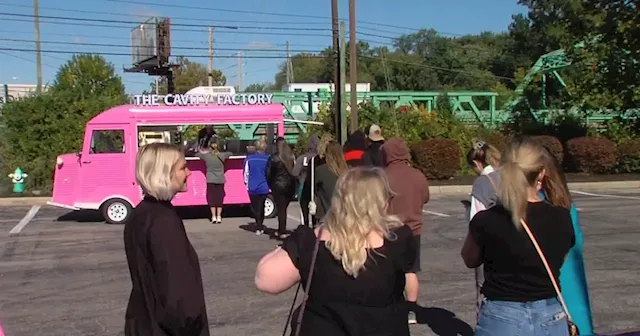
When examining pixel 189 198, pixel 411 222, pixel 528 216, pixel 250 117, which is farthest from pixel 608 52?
pixel 528 216

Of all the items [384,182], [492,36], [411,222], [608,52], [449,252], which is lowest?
[449,252]

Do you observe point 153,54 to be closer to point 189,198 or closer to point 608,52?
point 608,52

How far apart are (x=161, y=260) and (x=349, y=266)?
0.81 meters

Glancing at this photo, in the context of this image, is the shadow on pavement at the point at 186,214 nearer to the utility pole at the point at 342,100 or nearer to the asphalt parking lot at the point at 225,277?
the asphalt parking lot at the point at 225,277

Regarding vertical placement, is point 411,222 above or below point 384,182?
below

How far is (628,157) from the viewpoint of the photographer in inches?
955

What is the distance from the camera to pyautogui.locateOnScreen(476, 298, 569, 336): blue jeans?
3.38 metres

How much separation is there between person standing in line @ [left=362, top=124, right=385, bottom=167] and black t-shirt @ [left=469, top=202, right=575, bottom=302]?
12.9 ft

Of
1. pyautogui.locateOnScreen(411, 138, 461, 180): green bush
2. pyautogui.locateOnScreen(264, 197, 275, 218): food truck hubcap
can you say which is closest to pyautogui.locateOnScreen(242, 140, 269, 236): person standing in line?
pyautogui.locateOnScreen(264, 197, 275, 218): food truck hubcap

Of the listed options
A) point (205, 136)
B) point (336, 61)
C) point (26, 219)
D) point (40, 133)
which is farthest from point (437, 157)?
point (26, 219)

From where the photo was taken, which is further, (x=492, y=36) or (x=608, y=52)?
(x=492, y=36)

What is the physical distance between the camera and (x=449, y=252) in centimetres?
1072

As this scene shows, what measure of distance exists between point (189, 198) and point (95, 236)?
2439 mm

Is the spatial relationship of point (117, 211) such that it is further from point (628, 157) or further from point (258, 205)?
point (628, 157)
